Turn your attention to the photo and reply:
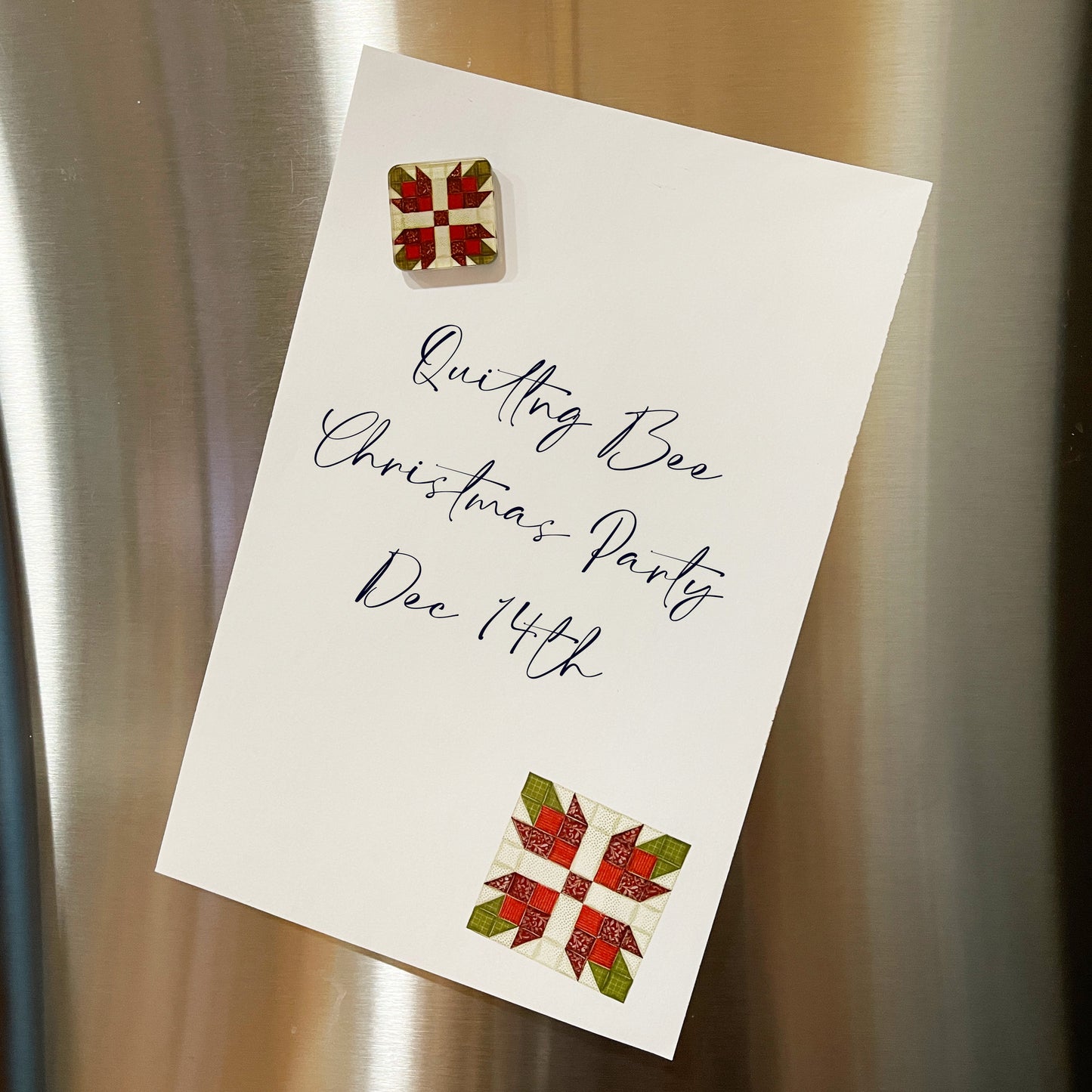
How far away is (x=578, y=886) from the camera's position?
0.36m

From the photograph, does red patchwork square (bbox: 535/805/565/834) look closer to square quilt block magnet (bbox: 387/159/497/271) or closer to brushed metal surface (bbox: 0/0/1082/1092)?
brushed metal surface (bbox: 0/0/1082/1092)

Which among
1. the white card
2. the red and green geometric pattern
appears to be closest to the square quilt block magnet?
the white card

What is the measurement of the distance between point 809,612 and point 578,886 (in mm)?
160

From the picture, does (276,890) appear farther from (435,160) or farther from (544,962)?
(435,160)

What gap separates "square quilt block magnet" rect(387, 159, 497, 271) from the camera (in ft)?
1.11

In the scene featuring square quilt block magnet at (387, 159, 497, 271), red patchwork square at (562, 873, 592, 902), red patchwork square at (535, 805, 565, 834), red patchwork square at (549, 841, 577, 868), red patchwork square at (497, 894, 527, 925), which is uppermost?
square quilt block magnet at (387, 159, 497, 271)

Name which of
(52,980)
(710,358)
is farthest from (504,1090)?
(710,358)

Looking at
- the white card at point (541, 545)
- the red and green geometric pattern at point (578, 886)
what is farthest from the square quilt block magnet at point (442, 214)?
the red and green geometric pattern at point (578, 886)

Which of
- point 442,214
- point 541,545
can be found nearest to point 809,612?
point 541,545

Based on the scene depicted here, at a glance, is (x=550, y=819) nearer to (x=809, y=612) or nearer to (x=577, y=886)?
(x=577, y=886)

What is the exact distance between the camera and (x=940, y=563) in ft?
1.13

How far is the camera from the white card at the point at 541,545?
0.34 m

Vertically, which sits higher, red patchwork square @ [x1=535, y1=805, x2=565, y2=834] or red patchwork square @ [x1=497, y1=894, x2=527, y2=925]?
red patchwork square @ [x1=535, y1=805, x2=565, y2=834]

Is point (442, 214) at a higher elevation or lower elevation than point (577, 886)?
higher
